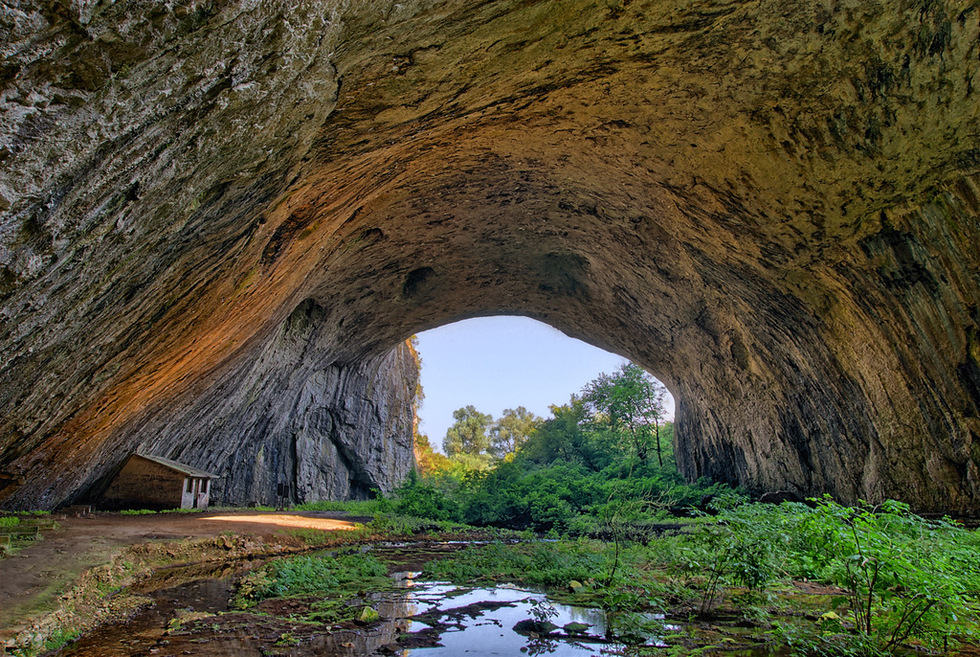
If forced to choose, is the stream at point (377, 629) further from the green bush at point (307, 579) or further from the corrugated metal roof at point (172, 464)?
the corrugated metal roof at point (172, 464)

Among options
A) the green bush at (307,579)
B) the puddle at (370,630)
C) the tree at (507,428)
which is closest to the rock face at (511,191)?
the puddle at (370,630)

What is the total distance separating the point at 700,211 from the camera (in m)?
9.55

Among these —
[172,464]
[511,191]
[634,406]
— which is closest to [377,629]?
[511,191]

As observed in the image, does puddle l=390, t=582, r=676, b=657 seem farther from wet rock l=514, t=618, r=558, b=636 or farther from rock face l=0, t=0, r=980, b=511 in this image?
rock face l=0, t=0, r=980, b=511

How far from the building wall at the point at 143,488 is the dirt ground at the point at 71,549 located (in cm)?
255

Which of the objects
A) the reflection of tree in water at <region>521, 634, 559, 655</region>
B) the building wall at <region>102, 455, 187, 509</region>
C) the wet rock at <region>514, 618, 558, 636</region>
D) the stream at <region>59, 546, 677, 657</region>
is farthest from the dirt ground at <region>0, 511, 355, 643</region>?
the wet rock at <region>514, 618, 558, 636</region>

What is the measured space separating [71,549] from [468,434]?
2943 inches

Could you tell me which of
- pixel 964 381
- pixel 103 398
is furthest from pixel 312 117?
pixel 964 381

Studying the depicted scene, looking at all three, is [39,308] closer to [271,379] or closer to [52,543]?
[52,543]

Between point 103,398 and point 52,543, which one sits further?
point 103,398

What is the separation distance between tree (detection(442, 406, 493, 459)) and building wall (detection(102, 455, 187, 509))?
6380 cm

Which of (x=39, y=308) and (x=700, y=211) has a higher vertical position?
(x=700, y=211)

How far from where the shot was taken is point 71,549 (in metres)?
7.05

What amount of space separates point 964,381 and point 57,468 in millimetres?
16112
